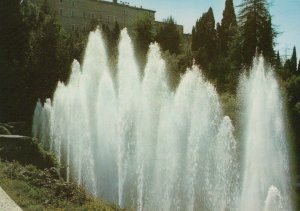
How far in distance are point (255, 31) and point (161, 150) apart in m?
20.7

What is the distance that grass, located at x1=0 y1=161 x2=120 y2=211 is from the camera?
11.4 metres

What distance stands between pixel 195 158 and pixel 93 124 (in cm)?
615

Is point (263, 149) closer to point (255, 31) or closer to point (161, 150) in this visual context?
point (161, 150)

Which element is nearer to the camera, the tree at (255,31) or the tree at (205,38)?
the tree at (255,31)

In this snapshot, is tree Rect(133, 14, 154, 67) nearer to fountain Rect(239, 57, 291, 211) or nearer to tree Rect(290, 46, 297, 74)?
tree Rect(290, 46, 297, 74)

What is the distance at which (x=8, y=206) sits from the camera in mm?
11992

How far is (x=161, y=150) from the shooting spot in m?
19.1

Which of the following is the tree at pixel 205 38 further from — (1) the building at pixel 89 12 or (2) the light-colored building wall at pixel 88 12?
(2) the light-colored building wall at pixel 88 12

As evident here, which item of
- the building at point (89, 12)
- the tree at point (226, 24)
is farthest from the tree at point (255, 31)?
the building at point (89, 12)

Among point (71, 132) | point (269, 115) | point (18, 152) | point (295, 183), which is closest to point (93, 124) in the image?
point (71, 132)

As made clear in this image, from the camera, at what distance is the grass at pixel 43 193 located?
1136 centimetres

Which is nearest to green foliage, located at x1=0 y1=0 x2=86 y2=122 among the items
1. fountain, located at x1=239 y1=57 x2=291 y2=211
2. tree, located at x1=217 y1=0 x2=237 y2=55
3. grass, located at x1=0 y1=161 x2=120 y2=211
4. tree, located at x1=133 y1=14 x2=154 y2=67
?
tree, located at x1=133 y1=14 x2=154 y2=67

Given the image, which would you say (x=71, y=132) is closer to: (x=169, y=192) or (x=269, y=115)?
(x=169, y=192)

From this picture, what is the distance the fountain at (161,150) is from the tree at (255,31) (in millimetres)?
13882
